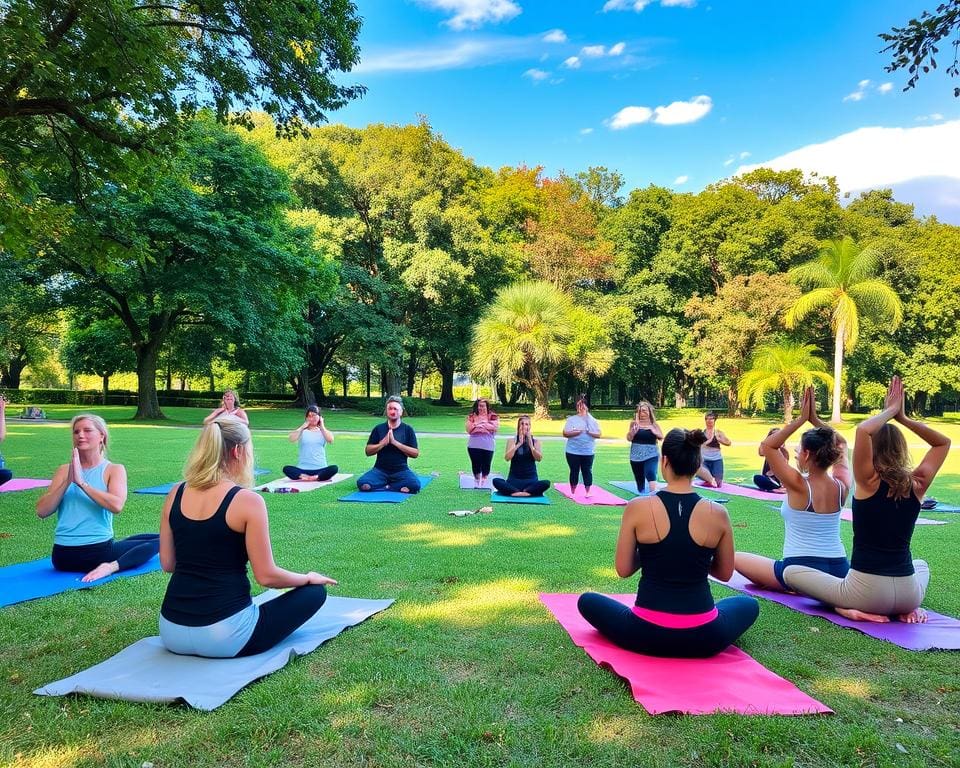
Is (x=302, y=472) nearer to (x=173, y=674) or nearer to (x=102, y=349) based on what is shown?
(x=173, y=674)

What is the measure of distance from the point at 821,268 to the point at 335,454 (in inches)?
959

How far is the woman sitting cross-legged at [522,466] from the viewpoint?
362 inches

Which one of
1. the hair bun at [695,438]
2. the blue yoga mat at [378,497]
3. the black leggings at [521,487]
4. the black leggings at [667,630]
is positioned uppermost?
the hair bun at [695,438]

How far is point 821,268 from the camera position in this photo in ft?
92.9

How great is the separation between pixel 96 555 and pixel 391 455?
4.95m

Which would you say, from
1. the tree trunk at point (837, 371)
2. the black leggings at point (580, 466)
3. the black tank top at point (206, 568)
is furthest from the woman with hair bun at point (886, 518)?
the tree trunk at point (837, 371)

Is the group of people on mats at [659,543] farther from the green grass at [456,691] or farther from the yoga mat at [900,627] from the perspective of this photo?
the green grass at [456,691]

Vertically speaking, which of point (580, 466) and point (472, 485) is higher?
point (580, 466)

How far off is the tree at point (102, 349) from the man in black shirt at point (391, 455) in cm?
Answer: 2409

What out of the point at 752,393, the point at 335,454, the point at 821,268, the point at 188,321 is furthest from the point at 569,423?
the point at 821,268

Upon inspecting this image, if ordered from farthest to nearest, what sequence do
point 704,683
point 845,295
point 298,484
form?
point 845,295 < point 298,484 < point 704,683

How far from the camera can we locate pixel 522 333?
28516mm

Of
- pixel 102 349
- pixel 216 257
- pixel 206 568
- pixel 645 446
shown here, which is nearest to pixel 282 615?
pixel 206 568

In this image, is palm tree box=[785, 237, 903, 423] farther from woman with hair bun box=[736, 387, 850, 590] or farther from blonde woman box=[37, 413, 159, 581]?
blonde woman box=[37, 413, 159, 581]
